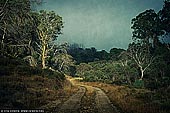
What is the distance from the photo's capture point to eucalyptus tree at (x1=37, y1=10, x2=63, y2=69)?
49406 millimetres

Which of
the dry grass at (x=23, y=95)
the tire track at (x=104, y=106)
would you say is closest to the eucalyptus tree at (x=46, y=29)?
the dry grass at (x=23, y=95)

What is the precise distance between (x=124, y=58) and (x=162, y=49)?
1369 centimetres

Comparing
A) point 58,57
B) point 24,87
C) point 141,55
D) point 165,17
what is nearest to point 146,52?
point 141,55

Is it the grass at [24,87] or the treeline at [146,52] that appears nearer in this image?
the grass at [24,87]

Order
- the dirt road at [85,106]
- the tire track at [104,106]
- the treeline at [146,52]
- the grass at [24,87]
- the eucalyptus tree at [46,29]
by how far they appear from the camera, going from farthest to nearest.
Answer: the treeline at [146,52] → the eucalyptus tree at [46,29] → the grass at [24,87] → the tire track at [104,106] → the dirt road at [85,106]

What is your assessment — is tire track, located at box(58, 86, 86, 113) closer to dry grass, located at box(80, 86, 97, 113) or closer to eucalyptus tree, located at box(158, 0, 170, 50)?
dry grass, located at box(80, 86, 97, 113)

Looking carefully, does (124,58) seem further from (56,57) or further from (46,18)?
(46,18)

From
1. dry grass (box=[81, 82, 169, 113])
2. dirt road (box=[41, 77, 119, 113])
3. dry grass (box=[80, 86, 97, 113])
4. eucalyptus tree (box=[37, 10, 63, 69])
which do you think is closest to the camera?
dry grass (box=[81, 82, 169, 113])

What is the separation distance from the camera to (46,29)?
163 ft

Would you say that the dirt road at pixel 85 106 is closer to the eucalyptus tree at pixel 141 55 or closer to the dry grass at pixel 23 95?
the dry grass at pixel 23 95

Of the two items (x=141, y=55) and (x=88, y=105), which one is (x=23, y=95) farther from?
(x=141, y=55)

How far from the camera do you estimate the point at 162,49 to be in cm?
5509

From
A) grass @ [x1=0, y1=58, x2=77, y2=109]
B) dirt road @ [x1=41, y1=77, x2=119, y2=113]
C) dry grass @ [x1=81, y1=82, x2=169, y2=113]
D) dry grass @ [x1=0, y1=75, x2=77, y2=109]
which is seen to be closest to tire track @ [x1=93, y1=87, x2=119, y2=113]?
dirt road @ [x1=41, y1=77, x2=119, y2=113]

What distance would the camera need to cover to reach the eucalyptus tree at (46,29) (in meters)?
49.4
